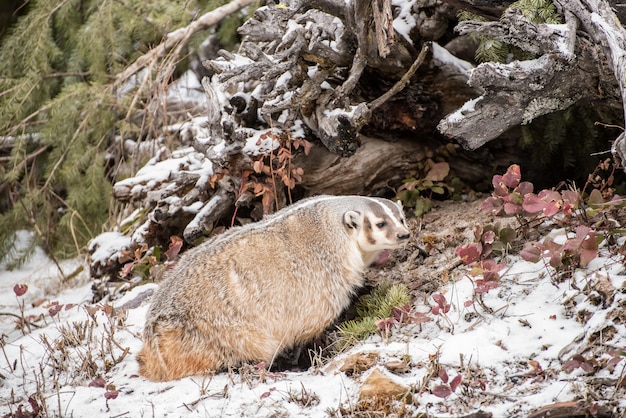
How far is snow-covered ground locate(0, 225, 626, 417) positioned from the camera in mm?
2887

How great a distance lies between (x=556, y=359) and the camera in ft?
9.83

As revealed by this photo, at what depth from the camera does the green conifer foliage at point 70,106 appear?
5.98 metres

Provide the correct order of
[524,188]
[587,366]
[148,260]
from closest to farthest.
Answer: [587,366], [524,188], [148,260]

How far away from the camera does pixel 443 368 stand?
3.07 m

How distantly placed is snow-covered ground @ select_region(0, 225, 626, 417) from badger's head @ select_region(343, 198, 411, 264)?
39cm

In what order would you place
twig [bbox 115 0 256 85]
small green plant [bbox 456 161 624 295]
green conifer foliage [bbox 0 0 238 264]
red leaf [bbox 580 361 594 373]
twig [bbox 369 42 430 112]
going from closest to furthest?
red leaf [bbox 580 361 594 373]
small green plant [bbox 456 161 624 295]
twig [bbox 369 42 430 112]
twig [bbox 115 0 256 85]
green conifer foliage [bbox 0 0 238 264]

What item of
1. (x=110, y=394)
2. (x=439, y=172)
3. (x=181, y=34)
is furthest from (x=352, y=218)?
(x=181, y=34)

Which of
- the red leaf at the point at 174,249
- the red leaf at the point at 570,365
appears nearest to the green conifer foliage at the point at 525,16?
the red leaf at the point at 570,365

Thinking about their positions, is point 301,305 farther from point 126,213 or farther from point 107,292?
point 126,213

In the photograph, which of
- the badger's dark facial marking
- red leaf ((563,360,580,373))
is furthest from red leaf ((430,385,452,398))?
the badger's dark facial marking

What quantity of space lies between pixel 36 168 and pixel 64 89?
1059mm

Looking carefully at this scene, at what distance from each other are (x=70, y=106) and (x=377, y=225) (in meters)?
3.39

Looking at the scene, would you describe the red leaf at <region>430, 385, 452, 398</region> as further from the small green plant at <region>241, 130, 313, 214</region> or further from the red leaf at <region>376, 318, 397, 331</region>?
the small green plant at <region>241, 130, 313, 214</region>

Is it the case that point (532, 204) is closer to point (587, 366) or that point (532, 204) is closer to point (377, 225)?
point (377, 225)
